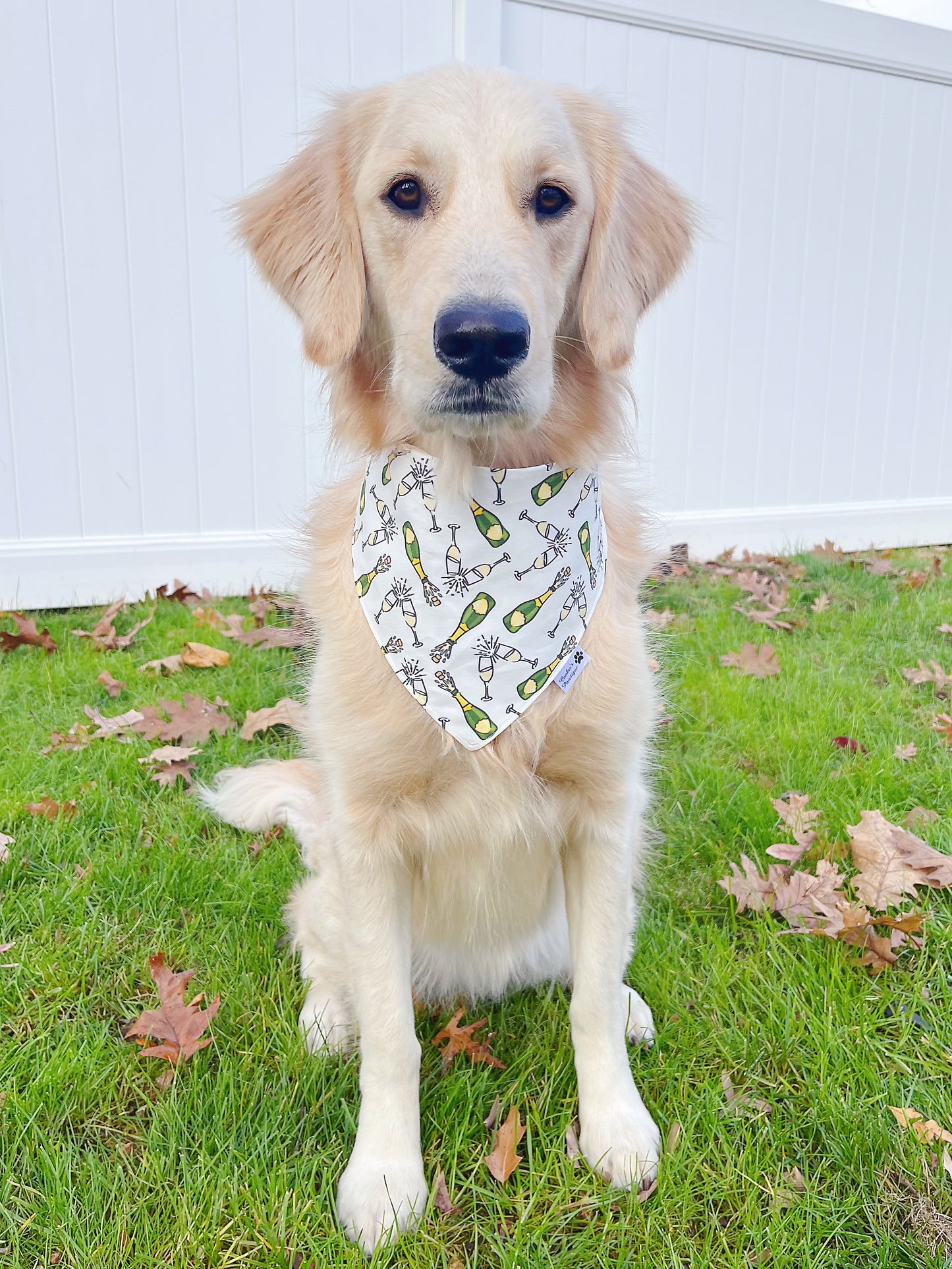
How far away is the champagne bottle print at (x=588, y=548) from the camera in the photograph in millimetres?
1725

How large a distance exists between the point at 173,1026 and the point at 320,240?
1576 mm

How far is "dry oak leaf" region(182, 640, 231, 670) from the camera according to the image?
371 cm

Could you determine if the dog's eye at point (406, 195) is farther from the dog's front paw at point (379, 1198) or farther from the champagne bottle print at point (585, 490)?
the dog's front paw at point (379, 1198)

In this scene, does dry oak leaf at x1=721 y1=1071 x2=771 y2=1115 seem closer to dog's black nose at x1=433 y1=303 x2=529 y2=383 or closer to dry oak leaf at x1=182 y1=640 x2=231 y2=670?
dog's black nose at x1=433 y1=303 x2=529 y2=383

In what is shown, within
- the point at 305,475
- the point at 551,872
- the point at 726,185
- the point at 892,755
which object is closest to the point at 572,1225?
the point at 551,872

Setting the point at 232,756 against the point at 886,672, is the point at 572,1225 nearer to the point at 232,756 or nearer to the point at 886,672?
the point at 232,756

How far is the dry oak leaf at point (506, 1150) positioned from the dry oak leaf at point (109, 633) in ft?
9.73

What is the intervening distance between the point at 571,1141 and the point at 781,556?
4766 mm

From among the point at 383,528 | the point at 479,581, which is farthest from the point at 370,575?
the point at 479,581

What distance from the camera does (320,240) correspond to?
5.78 ft

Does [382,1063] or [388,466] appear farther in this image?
[388,466]

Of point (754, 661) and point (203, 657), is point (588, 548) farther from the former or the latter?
point (203, 657)

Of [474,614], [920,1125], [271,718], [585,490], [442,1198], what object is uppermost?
[585,490]

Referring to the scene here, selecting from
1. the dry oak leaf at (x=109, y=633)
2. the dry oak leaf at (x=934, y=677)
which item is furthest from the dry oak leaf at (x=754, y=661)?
the dry oak leaf at (x=109, y=633)
